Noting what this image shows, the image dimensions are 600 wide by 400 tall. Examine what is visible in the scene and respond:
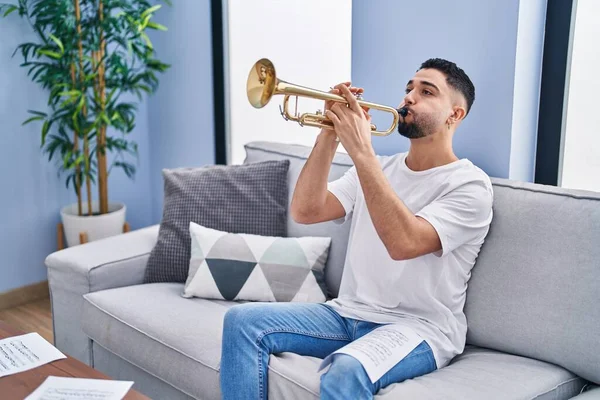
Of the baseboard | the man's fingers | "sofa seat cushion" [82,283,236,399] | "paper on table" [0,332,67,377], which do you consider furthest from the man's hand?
the baseboard

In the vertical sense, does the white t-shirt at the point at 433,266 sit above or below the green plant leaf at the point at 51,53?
below

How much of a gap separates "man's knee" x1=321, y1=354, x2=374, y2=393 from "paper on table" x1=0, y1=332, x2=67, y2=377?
711 millimetres

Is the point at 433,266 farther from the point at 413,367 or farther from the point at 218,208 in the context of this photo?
the point at 218,208

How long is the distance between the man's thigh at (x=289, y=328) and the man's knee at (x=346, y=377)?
0.78 ft

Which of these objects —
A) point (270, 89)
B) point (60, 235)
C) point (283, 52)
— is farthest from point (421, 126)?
point (60, 235)

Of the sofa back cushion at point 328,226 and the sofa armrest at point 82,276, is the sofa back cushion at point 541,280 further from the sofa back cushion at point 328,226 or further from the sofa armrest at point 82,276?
the sofa armrest at point 82,276

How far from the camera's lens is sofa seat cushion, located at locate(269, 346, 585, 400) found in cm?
148

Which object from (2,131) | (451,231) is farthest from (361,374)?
(2,131)

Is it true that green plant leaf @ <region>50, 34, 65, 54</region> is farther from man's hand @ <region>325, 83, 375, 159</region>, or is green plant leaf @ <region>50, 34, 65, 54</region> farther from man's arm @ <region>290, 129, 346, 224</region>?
man's hand @ <region>325, 83, 375, 159</region>

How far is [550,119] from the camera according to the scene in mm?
2064

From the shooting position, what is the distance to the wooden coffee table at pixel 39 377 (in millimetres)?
1479

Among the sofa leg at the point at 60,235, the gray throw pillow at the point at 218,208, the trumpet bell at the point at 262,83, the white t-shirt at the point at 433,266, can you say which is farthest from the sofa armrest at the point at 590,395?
the sofa leg at the point at 60,235

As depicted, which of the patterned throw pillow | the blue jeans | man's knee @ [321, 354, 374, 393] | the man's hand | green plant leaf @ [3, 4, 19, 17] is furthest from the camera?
green plant leaf @ [3, 4, 19, 17]

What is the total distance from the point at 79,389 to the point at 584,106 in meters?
1.66
